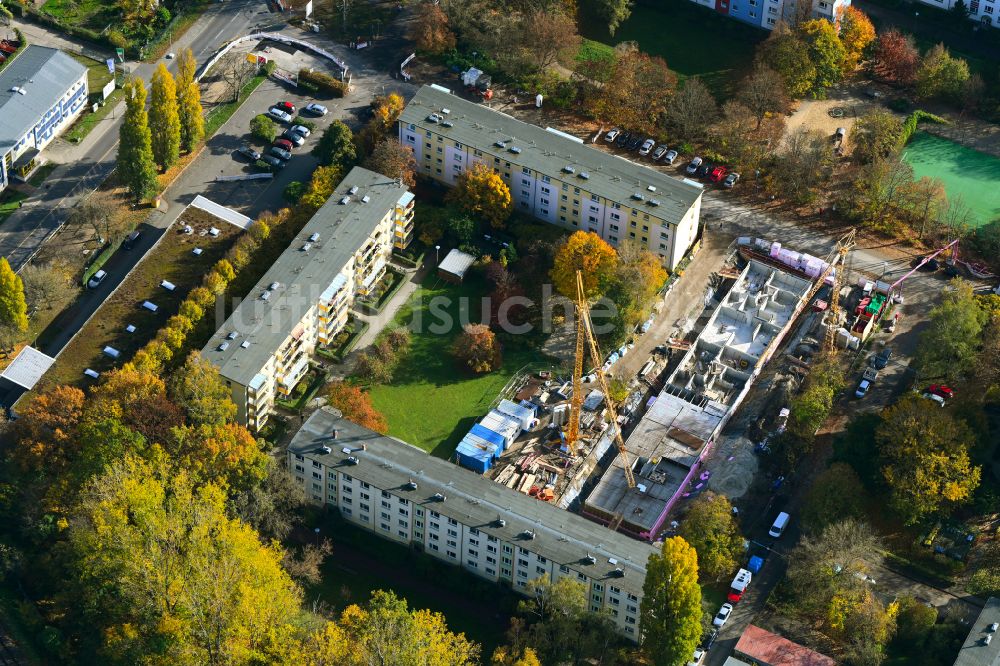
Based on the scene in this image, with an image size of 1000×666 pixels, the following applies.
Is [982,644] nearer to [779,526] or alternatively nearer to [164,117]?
[779,526]

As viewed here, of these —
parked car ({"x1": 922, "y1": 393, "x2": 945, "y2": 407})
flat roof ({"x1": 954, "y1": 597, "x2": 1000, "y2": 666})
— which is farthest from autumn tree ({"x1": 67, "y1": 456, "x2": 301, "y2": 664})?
parked car ({"x1": 922, "y1": 393, "x2": 945, "y2": 407})

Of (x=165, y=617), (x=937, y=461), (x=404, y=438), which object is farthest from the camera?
(x=404, y=438)

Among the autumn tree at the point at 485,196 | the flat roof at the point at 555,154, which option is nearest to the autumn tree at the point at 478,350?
the autumn tree at the point at 485,196

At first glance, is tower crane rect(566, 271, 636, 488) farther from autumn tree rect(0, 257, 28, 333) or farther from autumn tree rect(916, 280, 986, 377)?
autumn tree rect(0, 257, 28, 333)

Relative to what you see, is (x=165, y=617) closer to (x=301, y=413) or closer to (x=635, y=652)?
(x=301, y=413)

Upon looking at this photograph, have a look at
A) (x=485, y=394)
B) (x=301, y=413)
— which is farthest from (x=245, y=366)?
(x=485, y=394)

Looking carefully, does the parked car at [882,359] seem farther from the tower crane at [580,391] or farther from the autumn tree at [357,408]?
the autumn tree at [357,408]
